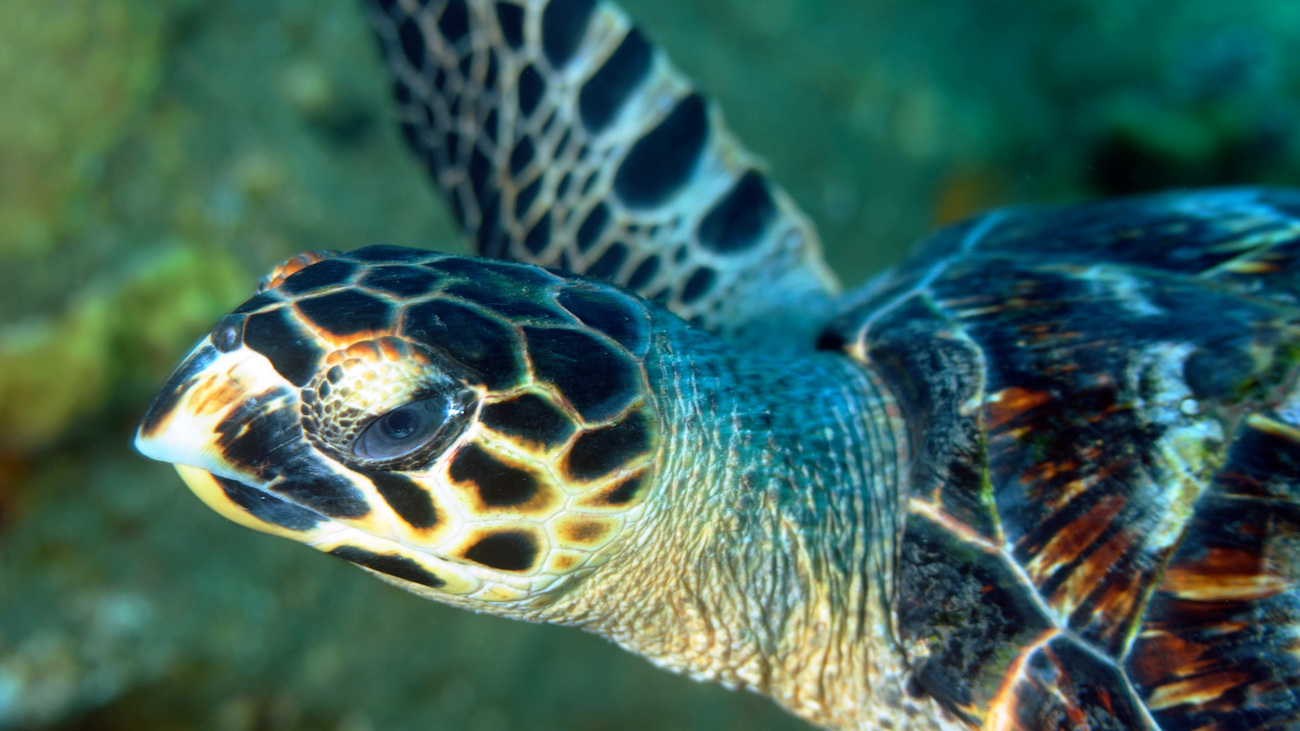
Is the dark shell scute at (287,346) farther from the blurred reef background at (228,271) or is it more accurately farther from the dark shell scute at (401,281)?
the blurred reef background at (228,271)

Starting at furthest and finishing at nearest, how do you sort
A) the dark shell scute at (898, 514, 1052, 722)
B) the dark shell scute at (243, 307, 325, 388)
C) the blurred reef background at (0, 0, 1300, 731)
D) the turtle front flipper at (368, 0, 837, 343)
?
the blurred reef background at (0, 0, 1300, 731) < the turtle front flipper at (368, 0, 837, 343) < the dark shell scute at (898, 514, 1052, 722) < the dark shell scute at (243, 307, 325, 388)

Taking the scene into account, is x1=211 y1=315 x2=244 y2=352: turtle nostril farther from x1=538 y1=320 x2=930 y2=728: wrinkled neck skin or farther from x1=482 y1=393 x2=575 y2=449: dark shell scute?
x1=538 y1=320 x2=930 y2=728: wrinkled neck skin

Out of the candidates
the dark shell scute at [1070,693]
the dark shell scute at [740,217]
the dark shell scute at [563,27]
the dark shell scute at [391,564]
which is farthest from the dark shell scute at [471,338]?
the dark shell scute at [563,27]

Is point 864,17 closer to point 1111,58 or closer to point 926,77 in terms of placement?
point 926,77

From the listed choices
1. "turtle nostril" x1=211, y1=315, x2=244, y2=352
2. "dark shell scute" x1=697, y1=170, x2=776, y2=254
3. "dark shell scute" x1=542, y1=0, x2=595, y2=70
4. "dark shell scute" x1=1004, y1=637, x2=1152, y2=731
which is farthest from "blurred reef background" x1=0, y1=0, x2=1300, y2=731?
"dark shell scute" x1=1004, y1=637, x2=1152, y2=731

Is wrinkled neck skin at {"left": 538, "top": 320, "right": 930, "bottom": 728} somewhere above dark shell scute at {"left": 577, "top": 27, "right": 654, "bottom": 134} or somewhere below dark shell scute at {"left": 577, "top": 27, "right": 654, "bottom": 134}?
below

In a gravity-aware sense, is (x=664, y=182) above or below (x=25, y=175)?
above

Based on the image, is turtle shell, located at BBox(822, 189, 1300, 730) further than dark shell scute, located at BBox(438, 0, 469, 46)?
No

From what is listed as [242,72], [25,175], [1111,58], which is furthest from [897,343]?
[1111,58]

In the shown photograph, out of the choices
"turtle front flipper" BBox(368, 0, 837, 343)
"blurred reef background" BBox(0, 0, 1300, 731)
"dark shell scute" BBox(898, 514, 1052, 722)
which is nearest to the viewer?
"dark shell scute" BBox(898, 514, 1052, 722)
